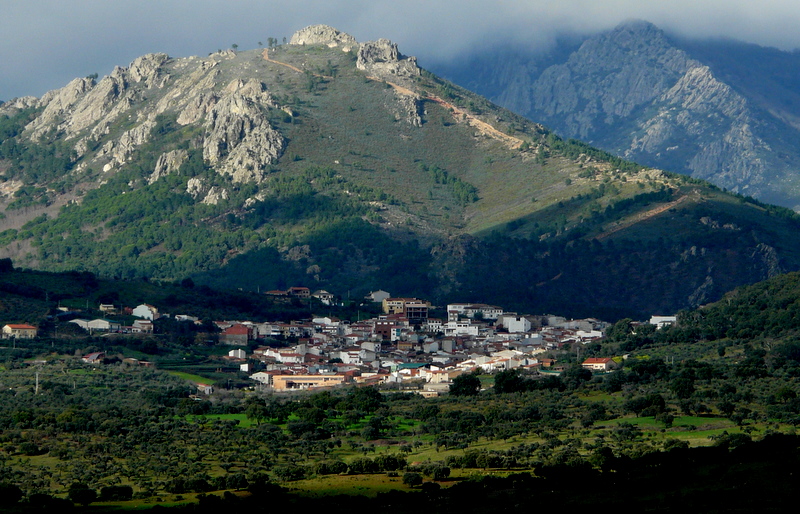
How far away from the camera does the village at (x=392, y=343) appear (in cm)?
12019

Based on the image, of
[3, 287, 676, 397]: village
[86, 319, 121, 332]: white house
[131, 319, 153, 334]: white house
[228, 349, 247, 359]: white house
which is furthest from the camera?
[131, 319, 153, 334]: white house

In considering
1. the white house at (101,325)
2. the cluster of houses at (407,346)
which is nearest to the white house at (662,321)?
the cluster of houses at (407,346)

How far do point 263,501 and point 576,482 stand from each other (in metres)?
14.1

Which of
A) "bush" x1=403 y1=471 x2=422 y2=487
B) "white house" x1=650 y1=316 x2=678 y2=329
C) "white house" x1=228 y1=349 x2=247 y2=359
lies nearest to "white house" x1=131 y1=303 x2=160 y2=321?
"white house" x1=228 y1=349 x2=247 y2=359

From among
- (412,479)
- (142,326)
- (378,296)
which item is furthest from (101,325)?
(412,479)

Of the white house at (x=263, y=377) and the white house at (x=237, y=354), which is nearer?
the white house at (x=263, y=377)

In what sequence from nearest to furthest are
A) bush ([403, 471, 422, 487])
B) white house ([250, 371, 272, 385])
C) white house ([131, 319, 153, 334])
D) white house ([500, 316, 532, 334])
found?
bush ([403, 471, 422, 487]) → white house ([250, 371, 272, 385]) → white house ([131, 319, 153, 334]) → white house ([500, 316, 532, 334])

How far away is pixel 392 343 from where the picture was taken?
145375mm

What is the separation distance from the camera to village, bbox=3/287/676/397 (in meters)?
120

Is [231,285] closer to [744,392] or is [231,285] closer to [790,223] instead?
[790,223]

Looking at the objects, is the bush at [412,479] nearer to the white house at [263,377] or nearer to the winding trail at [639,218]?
the white house at [263,377]

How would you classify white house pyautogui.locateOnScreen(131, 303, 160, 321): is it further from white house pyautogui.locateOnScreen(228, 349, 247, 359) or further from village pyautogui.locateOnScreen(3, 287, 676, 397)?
white house pyautogui.locateOnScreen(228, 349, 247, 359)

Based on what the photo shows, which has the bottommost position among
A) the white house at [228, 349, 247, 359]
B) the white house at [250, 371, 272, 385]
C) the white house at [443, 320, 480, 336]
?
the white house at [250, 371, 272, 385]

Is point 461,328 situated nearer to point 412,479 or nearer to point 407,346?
point 407,346
